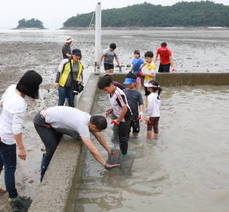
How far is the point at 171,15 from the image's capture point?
12525 centimetres

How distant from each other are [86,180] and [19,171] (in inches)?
40.4

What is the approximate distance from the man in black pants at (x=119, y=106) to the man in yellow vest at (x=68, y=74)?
169 centimetres

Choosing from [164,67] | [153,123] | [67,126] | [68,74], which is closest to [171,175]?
[153,123]

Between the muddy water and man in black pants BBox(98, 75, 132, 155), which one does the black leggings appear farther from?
man in black pants BBox(98, 75, 132, 155)

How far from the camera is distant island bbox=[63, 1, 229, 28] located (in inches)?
4611

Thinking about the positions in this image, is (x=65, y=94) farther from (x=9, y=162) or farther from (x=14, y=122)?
(x=14, y=122)

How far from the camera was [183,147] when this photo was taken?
225 inches

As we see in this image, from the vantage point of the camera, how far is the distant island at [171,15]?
117125 mm

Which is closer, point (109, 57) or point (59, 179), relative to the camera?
point (59, 179)

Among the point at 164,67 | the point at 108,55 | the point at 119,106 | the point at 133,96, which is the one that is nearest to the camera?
the point at 119,106

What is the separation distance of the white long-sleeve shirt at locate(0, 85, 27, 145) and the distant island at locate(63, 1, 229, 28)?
12002cm

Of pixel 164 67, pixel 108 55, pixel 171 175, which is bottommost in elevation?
pixel 171 175

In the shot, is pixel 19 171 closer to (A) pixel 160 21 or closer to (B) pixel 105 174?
(B) pixel 105 174

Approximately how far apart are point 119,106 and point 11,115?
1.92 meters
